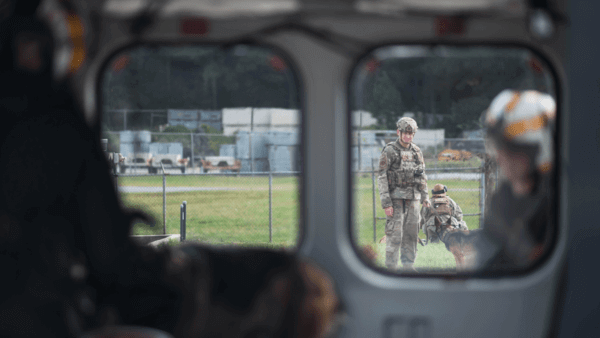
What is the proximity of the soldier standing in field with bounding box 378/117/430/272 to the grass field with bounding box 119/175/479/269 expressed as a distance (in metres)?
0.16

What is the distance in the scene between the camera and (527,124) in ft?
8.22

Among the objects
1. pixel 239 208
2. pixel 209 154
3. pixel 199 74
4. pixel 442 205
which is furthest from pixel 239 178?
pixel 199 74

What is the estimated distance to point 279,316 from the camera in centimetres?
220

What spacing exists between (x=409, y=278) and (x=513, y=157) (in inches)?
29.9

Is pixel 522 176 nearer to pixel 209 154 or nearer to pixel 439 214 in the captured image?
pixel 439 214

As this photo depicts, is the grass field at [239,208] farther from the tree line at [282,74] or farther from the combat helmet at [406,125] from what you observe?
the tree line at [282,74]

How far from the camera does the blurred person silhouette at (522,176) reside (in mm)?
2504

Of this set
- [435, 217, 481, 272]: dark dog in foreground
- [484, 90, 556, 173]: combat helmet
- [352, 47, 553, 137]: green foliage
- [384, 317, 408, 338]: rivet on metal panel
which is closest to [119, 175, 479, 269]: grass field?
[435, 217, 481, 272]: dark dog in foreground

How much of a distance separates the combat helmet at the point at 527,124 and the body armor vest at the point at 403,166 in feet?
4.97

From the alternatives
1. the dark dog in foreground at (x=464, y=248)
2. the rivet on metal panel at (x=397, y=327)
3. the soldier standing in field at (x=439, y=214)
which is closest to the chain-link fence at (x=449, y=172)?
the soldier standing in field at (x=439, y=214)

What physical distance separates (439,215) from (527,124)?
7.60ft

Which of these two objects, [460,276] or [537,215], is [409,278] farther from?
[537,215]

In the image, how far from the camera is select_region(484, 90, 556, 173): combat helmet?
250cm

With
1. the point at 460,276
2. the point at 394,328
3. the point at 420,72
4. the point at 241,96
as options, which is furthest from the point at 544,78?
the point at 241,96
